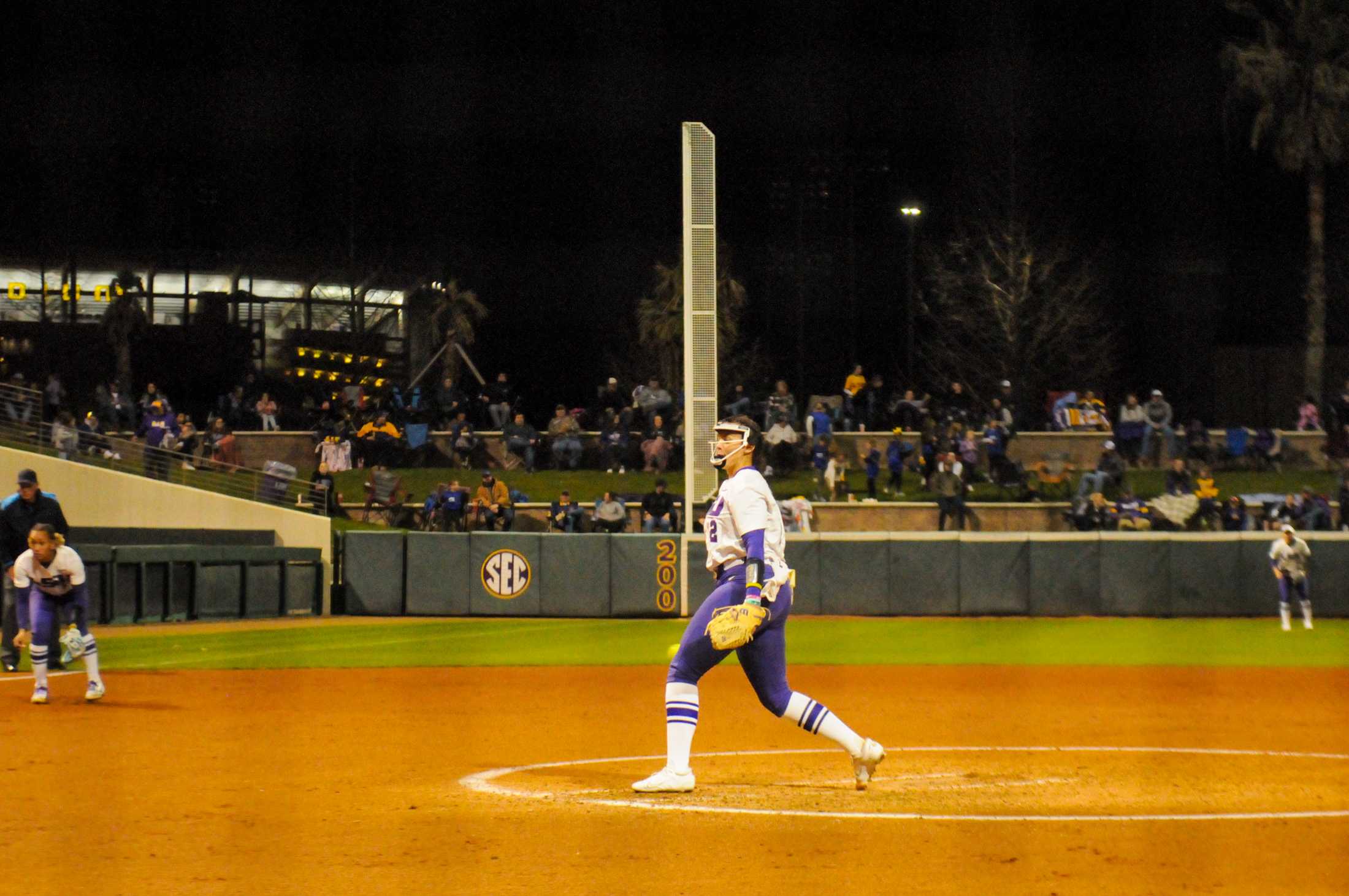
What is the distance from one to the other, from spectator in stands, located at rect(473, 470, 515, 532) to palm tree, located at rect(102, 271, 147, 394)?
34.8ft

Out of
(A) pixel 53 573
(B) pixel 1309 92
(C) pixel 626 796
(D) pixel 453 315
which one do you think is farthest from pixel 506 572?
(B) pixel 1309 92

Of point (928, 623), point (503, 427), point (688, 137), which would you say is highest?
point (688, 137)

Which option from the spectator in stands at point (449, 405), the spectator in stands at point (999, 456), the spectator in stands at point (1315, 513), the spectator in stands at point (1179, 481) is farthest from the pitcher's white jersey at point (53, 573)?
the spectator in stands at point (449, 405)

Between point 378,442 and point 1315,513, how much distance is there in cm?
1993

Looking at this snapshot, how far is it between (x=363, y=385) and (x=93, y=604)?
21819 mm

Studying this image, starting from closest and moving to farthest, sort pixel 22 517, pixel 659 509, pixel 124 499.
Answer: pixel 22 517 < pixel 659 509 < pixel 124 499

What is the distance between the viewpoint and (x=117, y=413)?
106 feet

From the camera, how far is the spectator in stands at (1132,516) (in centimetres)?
2759

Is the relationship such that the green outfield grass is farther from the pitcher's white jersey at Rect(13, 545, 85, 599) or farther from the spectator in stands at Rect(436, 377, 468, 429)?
the spectator in stands at Rect(436, 377, 468, 429)

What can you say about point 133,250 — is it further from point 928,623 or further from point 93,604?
point 928,623

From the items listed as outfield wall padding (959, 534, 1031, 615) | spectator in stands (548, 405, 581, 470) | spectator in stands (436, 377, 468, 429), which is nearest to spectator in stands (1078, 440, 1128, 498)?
outfield wall padding (959, 534, 1031, 615)

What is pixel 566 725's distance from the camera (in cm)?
1107

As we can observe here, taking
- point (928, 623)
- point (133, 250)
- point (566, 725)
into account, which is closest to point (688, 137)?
point (928, 623)

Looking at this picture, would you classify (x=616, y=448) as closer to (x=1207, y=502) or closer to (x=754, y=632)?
(x=1207, y=502)
